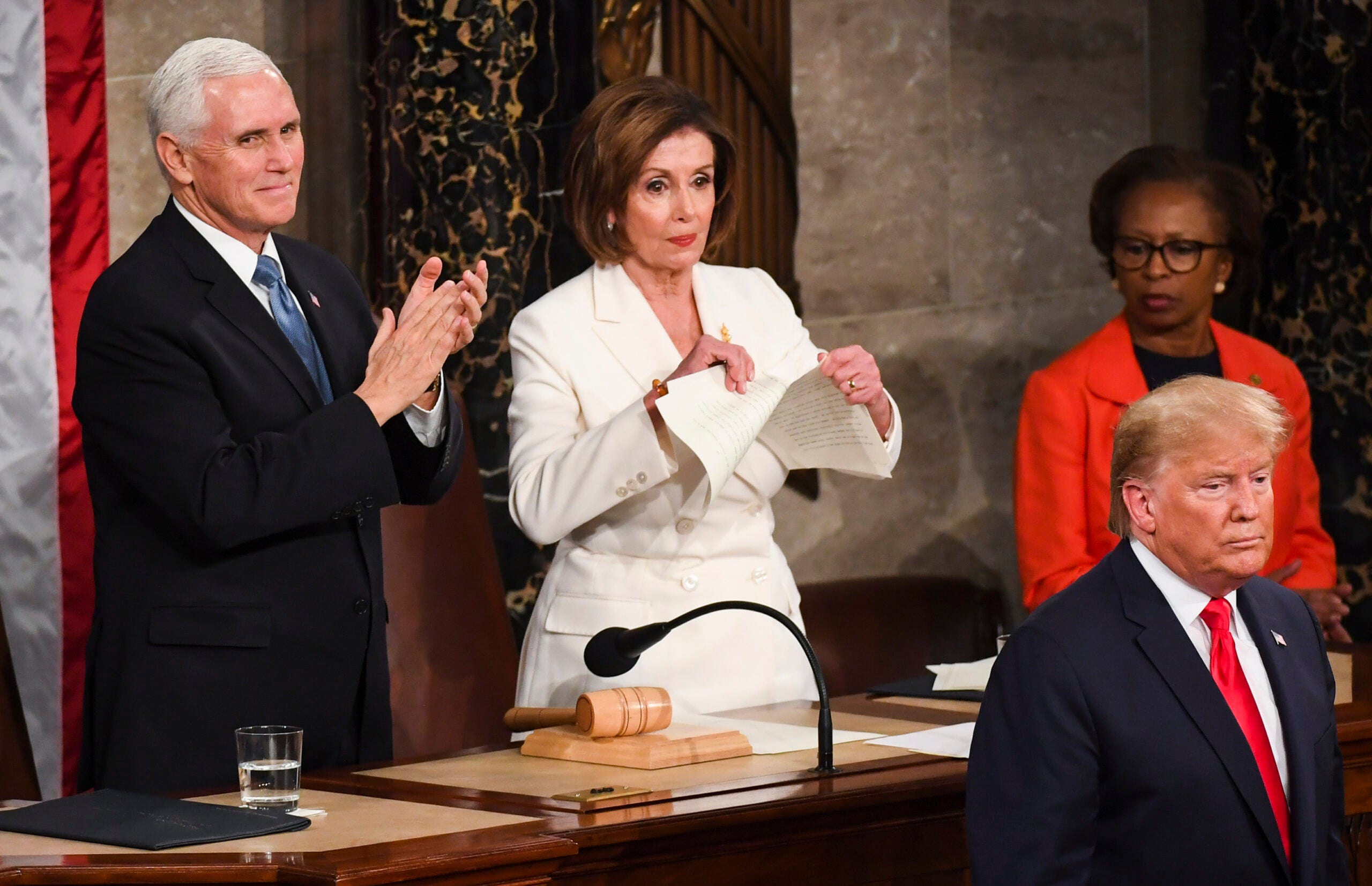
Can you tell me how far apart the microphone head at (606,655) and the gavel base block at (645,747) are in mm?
110

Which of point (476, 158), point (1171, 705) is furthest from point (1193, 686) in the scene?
point (476, 158)

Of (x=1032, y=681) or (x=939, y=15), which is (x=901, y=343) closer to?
(x=939, y=15)

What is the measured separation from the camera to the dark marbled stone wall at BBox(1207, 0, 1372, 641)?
5340 millimetres

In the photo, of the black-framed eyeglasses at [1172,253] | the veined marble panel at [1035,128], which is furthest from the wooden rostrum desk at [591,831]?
the veined marble panel at [1035,128]

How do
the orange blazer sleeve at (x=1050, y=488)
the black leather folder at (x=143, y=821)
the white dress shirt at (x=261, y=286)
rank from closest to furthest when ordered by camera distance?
the black leather folder at (x=143, y=821), the white dress shirt at (x=261, y=286), the orange blazer sleeve at (x=1050, y=488)

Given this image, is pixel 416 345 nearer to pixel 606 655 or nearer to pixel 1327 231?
pixel 606 655

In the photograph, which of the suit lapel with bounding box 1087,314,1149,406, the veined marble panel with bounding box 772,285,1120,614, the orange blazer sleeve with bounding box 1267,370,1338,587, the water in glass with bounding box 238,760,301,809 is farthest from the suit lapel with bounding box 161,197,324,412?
the veined marble panel with bounding box 772,285,1120,614

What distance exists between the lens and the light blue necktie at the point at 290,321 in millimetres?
3184

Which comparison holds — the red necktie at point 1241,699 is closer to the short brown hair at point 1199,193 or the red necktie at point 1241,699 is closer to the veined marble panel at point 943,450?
the short brown hair at point 1199,193

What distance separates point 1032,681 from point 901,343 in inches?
A: 135

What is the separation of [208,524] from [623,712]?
0.69 meters

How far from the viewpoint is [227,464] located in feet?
9.50

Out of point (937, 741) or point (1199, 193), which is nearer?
point (937, 741)

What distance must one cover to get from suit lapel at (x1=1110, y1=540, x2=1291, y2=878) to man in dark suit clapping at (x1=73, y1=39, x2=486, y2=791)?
116 cm
